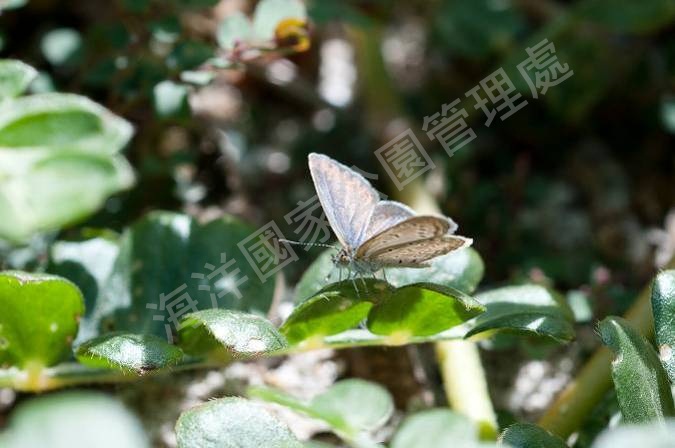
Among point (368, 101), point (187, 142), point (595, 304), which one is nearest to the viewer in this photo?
point (595, 304)

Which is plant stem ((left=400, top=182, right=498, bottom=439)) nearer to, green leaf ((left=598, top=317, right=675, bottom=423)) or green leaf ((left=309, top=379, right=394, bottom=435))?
green leaf ((left=309, top=379, right=394, bottom=435))

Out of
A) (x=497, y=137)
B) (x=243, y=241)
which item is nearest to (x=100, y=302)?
(x=243, y=241)

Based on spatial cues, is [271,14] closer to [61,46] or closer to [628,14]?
[61,46]

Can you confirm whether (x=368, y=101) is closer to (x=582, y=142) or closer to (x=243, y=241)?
(x=582, y=142)

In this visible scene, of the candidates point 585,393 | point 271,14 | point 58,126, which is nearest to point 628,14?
point 271,14

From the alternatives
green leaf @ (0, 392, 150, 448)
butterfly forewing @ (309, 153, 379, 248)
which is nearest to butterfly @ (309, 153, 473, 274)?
butterfly forewing @ (309, 153, 379, 248)

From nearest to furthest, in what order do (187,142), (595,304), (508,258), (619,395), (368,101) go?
1. (619,395)
2. (595,304)
3. (508,258)
4. (187,142)
5. (368,101)

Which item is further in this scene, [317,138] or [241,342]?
[317,138]
